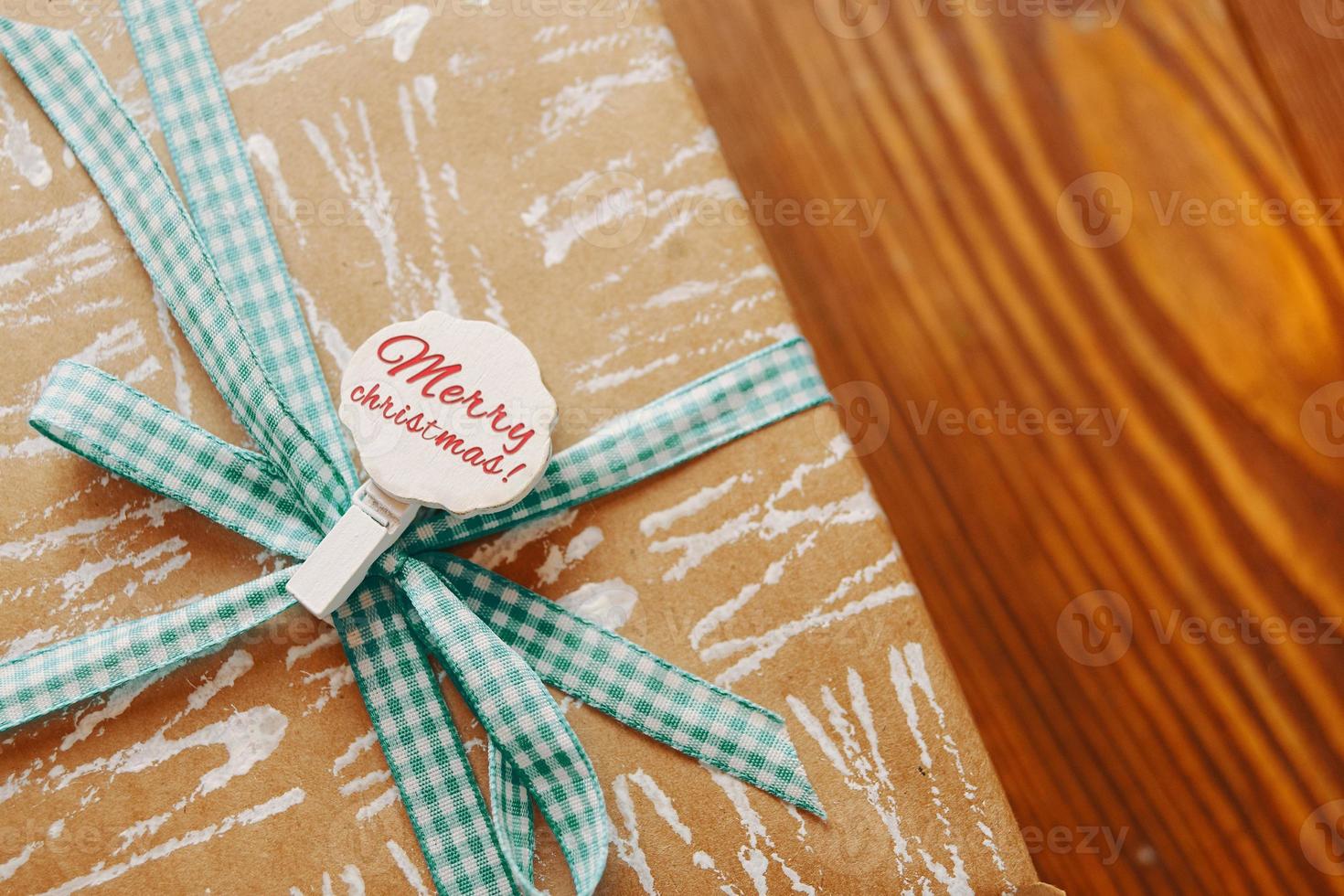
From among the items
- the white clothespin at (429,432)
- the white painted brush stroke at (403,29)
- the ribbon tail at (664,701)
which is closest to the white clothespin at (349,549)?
the white clothespin at (429,432)

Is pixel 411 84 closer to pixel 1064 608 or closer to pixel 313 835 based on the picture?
pixel 313 835

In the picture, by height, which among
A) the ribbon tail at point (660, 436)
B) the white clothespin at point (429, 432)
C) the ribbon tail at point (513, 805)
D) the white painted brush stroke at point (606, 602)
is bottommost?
the ribbon tail at point (513, 805)

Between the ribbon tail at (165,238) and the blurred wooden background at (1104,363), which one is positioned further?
the blurred wooden background at (1104,363)

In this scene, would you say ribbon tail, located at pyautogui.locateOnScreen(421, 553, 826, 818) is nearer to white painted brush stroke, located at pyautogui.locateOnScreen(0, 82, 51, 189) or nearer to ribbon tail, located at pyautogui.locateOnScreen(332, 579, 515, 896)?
ribbon tail, located at pyautogui.locateOnScreen(332, 579, 515, 896)

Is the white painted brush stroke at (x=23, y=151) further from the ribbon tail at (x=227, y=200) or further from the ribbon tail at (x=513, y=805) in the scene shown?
the ribbon tail at (x=513, y=805)

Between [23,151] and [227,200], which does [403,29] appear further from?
[23,151]

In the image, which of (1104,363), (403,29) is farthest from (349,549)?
(1104,363)

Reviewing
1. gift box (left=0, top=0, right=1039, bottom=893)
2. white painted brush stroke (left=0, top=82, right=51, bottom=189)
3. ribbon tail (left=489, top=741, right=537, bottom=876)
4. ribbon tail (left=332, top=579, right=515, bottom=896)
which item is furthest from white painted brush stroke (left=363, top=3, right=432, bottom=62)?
ribbon tail (left=489, top=741, right=537, bottom=876)

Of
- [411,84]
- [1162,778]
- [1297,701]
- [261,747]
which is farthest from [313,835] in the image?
[1297,701]

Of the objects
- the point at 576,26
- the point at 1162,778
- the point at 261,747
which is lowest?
the point at 1162,778
